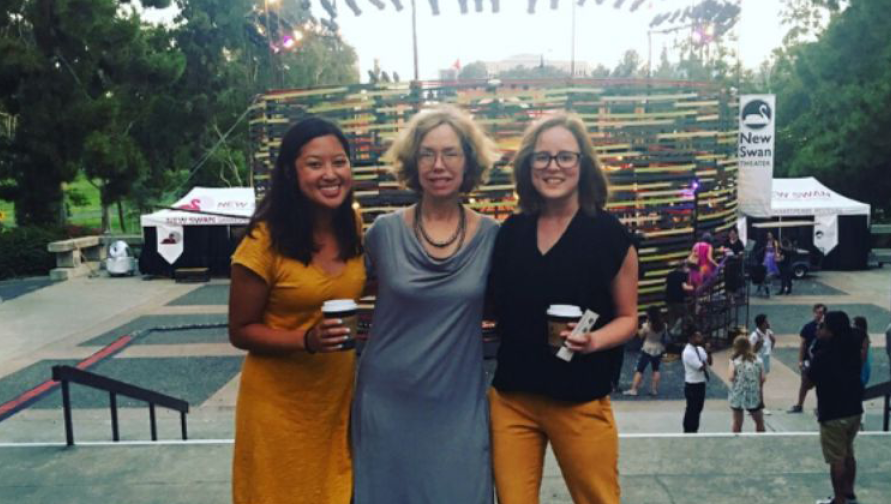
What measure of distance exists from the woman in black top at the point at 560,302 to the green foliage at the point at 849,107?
2312cm

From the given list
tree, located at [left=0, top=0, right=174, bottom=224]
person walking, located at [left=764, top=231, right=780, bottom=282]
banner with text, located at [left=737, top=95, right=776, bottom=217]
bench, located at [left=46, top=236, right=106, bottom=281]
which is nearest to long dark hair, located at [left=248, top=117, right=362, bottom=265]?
banner with text, located at [left=737, top=95, right=776, bottom=217]

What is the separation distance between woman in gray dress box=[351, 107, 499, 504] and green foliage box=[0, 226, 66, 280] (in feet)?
70.5

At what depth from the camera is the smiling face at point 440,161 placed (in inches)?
95.6

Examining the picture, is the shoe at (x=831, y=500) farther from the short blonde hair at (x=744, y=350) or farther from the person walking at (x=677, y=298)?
the person walking at (x=677, y=298)

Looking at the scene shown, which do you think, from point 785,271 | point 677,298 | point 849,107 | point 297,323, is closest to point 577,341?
point 297,323

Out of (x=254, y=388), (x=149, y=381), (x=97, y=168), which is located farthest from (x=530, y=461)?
(x=97, y=168)

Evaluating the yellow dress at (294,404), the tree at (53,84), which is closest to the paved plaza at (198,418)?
the yellow dress at (294,404)

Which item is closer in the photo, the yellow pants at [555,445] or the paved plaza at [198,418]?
the yellow pants at [555,445]

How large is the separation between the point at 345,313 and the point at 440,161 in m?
0.59

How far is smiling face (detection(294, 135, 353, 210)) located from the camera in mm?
2354

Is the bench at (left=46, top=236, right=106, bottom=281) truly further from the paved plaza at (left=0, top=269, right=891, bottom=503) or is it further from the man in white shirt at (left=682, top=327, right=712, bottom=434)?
the man in white shirt at (left=682, top=327, right=712, bottom=434)

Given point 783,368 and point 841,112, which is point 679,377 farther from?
point 841,112

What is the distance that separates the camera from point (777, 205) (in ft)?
61.0

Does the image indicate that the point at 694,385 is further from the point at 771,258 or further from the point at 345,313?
the point at 771,258
